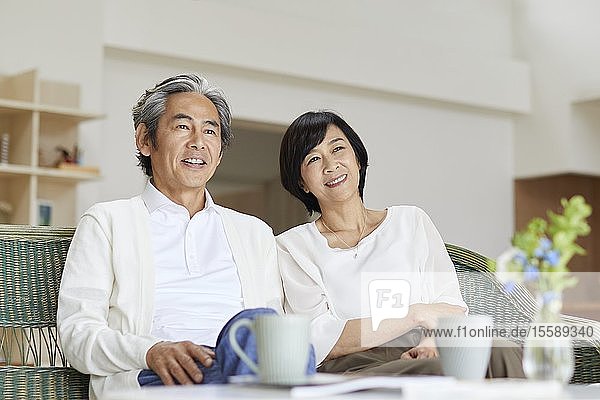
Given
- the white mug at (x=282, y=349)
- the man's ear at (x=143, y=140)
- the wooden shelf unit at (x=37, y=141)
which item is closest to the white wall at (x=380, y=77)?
the wooden shelf unit at (x=37, y=141)

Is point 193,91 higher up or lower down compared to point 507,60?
lower down

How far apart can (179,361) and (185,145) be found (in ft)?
2.27

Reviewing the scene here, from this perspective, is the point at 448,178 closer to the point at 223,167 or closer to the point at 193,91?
the point at 223,167

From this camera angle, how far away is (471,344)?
57.6 inches

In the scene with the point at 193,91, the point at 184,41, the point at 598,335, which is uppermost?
the point at 184,41

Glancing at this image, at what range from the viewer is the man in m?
2.05

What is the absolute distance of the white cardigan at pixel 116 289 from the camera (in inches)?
81.0

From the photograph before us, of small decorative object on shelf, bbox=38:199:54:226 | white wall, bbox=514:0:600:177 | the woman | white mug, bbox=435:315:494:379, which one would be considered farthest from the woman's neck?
white wall, bbox=514:0:600:177

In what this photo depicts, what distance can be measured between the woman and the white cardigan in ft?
0.36

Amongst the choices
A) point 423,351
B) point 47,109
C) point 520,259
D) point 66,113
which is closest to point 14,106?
point 47,109

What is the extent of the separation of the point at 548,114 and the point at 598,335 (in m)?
4.86

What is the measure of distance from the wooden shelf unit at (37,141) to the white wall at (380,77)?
331 millimetres

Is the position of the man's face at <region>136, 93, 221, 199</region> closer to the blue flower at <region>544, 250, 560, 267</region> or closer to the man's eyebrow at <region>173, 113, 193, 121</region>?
the man's eyebrow at <region>173, 113, 193, 121</region>

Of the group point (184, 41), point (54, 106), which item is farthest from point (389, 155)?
point (54, 106)
